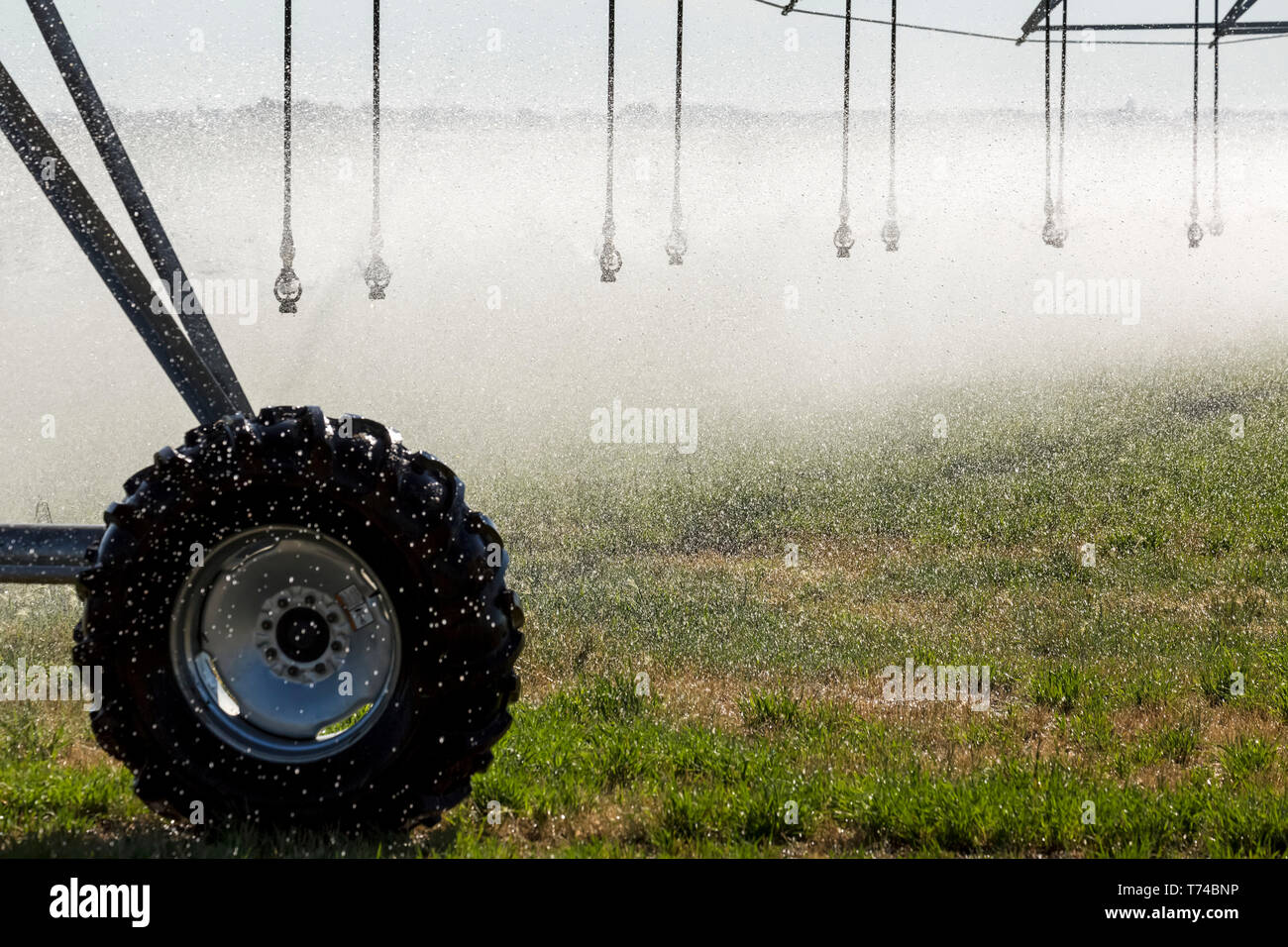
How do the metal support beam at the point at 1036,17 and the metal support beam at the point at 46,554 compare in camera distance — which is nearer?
the metal support beam at the point at 46,554

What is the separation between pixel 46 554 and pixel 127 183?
1504mm

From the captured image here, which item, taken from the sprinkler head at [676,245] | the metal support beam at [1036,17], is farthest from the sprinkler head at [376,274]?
the metal support beam at [1036,17]

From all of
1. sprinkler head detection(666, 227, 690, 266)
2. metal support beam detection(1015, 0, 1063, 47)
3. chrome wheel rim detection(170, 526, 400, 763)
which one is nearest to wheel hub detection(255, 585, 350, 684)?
chrome wheel rim detection(170, 526, 400, 763)

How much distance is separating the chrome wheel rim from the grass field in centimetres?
35

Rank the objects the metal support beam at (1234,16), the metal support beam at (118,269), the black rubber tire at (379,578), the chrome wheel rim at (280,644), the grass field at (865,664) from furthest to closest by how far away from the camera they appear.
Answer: the metal support beam at (1234,16) < the metal support beam at (118,269) < the grass field at (865,664) < the chrome wheel rim at (280,644) < the black rubber tire at (379,578)

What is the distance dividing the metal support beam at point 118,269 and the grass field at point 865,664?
1.54 metres

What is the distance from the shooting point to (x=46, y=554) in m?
4.28

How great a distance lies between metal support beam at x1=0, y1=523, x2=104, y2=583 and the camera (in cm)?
427

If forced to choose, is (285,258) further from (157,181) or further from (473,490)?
(157,181)

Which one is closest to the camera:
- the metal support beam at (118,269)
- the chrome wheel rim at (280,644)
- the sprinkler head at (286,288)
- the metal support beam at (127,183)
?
the chrome wheel rim at (280,644)

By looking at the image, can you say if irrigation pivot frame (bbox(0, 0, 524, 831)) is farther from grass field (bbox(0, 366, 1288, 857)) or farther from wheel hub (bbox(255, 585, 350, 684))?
grass field (bbox(0, 366, 1288, 857))

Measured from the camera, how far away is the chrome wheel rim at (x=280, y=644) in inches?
154

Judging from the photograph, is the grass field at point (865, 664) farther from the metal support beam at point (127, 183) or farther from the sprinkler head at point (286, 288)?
the sprinkler head at point (286, 288)

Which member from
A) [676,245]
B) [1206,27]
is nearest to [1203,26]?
[1206,27]
